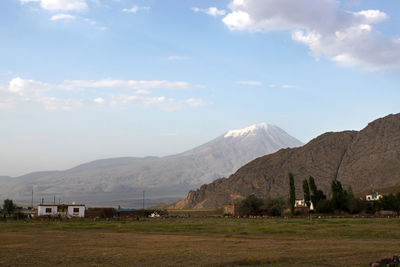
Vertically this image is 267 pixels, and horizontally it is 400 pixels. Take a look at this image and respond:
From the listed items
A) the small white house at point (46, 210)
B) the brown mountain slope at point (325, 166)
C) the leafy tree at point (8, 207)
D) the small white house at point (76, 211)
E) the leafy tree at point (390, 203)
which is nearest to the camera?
the small white house at point (46, 210)

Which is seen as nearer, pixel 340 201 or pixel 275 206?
pixel 340 201

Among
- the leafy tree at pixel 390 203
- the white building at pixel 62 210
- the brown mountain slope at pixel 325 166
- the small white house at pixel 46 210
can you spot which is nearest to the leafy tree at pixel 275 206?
the leafy tree at pixel 390 203

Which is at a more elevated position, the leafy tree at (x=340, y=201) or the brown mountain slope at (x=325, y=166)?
the brown mountain slope at (x=325, y=166)

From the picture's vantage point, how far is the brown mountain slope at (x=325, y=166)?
125m

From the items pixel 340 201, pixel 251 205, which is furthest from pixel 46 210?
pixel 340 201

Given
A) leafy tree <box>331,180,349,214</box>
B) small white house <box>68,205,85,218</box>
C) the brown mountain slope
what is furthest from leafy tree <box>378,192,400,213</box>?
small white house <box>68,205,85,218</box>

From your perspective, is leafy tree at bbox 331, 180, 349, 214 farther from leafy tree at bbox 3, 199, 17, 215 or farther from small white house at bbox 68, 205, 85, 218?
leafy tree at bbox 3, 199, 17, 215

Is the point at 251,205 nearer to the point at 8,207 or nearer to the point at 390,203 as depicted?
the point at 390,203

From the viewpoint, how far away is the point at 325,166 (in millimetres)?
139875

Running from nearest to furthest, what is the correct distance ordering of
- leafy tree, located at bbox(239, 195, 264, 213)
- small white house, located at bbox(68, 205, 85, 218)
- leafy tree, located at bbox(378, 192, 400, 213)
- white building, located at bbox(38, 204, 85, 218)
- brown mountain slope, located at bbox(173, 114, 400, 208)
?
white building, located at bbox(38, 204, 85, 218), small white house, located at bbox(68, 205, 85, 218), leafy tree, located at bbox(378, 192, 400, 213), leafy tree, located at bbox(239, 195, 264, 213), brown mountain slope, located at bbox(173, 114, 400, 208)

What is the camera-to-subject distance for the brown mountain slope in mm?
124625

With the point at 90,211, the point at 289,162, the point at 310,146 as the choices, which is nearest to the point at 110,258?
the point at 90,211

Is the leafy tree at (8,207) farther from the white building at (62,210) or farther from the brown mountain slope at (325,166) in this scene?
the brown mountain slope at (325,166)

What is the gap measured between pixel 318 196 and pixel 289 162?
65775 mm
